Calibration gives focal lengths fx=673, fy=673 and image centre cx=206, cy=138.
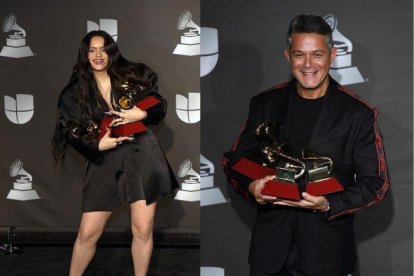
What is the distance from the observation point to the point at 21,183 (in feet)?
17.0

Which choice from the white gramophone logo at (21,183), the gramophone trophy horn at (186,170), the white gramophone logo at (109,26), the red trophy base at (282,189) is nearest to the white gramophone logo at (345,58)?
the red trophy base at (282,189)

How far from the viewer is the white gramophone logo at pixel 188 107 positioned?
4.93 m

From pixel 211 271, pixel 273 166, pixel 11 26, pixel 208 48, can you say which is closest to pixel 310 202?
pixel 273 166

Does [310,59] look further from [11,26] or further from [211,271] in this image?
[11,26]

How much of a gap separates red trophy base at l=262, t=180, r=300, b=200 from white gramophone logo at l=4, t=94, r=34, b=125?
3270 mm

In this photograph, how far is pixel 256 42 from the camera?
10.8ft

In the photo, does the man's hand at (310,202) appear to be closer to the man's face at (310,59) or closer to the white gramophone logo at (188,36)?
the man's face at (310,59)

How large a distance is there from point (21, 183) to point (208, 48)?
8.18 feet

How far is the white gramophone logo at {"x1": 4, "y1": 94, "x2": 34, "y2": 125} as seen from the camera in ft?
16.7

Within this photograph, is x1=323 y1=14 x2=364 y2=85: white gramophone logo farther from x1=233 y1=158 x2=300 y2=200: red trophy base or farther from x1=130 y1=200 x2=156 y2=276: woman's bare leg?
x1=130 y1=200 x2=156 y2=276: woman's bare leg

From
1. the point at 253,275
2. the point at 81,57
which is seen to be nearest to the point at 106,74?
the point at 81,57

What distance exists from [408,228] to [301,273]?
113 centimetres

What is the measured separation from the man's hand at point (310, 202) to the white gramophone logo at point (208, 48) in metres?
1.24

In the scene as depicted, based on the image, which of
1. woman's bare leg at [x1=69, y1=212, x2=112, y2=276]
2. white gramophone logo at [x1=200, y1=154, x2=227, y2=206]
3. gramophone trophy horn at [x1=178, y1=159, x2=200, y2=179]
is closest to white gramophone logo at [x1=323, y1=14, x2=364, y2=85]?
white gramophone logo at [x1=200, y1=154, x2=227, y2=206]
